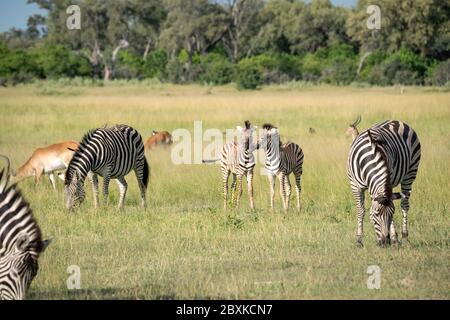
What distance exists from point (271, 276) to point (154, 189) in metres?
5.84

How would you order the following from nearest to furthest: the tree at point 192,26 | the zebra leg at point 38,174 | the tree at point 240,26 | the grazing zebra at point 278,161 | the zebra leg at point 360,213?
1. the zebra leg at point 360,213
2. the grazing zebra at point 278,161
3. the zebra leg at point 38,174
4. the tree at point 192,26
5. the tree at point 240,26

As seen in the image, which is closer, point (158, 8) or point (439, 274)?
point (439, 274)

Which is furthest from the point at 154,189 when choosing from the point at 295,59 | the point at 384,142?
the point at 295,59

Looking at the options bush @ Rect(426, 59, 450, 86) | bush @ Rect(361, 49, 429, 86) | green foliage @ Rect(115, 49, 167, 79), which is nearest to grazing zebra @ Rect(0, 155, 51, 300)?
bush @ Rect(361, 49, 429, 86)

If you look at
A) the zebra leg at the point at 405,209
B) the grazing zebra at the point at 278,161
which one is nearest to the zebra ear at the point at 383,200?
the zebra leg at the point at 405,209

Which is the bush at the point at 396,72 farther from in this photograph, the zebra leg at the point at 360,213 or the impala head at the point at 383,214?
the impala head at the point at 383,214

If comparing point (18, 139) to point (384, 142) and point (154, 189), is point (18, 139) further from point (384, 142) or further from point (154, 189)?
point (384, 142)

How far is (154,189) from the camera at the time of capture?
1317 cm

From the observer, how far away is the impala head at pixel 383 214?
8289 millimetres

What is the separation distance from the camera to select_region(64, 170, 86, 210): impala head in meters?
11.0

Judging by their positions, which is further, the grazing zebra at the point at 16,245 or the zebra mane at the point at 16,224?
the zebra mane at the point at 16,224

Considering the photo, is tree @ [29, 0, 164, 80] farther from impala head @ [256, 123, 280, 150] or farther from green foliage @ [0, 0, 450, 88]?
impala head @ [256, 123, 280, 150]

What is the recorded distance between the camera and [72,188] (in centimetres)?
1100

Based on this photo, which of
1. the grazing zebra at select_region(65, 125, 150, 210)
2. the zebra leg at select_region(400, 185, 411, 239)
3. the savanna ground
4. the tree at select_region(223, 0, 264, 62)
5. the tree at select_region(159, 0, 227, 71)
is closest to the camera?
the savanna ground
